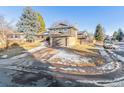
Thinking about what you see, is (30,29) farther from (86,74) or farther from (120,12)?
(120,12)

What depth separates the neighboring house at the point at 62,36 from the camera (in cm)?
262

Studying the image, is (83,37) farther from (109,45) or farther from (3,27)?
(3,27)

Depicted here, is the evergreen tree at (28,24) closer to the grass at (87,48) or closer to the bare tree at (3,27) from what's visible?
the bare tree at (3,27)

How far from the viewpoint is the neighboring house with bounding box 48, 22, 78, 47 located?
262 centimetres

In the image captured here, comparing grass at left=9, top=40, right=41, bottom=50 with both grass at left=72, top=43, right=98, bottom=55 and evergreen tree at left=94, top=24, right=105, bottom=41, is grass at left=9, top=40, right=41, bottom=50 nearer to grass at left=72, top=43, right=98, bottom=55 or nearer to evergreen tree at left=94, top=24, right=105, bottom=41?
grass at left=72, top=43, right=98, bottom=55

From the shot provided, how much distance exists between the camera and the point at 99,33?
101 inches

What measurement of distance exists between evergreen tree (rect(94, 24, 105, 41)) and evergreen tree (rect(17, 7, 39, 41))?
2.47 feet

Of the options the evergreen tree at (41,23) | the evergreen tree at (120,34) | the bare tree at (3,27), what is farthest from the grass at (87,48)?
the bare tree at (3,27)

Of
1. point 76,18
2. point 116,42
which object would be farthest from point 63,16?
point 116,42

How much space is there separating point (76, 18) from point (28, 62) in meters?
0.82

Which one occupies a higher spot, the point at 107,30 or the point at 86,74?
the point at 107,30

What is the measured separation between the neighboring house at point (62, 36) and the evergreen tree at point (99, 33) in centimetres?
27
